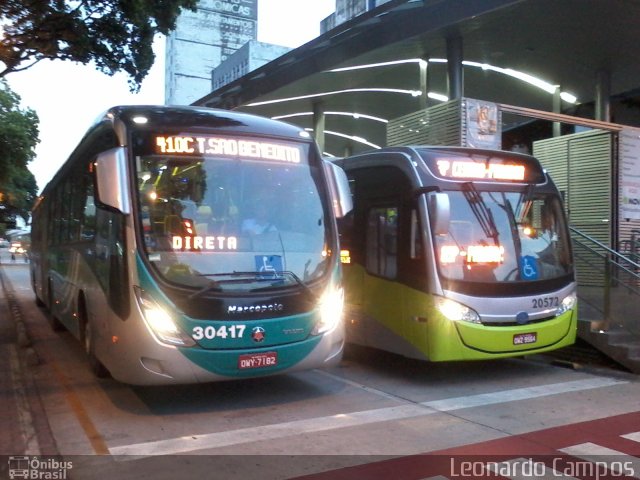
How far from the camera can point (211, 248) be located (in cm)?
672

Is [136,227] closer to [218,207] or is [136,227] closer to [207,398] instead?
[218,207]

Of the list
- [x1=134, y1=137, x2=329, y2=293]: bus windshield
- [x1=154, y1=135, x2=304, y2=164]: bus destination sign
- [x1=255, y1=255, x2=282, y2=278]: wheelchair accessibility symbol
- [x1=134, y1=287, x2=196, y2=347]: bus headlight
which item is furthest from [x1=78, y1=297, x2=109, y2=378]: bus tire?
[x1=154, y1=135, x2=304, y2=164]: bus destination sign

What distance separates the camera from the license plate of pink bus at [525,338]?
831 centimetres

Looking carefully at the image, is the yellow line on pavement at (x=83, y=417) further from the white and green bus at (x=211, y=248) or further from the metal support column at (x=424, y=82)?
the metal support column at (x=424, y=82)

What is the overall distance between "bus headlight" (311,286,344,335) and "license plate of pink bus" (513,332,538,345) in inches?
98.3

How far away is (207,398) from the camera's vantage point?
7516 mm

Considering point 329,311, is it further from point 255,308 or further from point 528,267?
point 528,267

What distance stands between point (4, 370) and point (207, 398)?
345cm

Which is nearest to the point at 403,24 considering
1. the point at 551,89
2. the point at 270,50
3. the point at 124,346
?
the point at 551,89

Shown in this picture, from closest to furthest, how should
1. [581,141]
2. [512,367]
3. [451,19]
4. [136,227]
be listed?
[136,227] < [512,367] < [581,141] < [451,19]

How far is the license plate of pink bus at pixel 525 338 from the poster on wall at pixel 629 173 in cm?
655

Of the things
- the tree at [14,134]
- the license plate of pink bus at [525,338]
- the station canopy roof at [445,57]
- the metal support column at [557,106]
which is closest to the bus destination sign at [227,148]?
the license plate of pink bus at [525,338]

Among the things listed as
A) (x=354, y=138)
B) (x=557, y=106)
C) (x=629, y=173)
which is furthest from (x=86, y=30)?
(x=354, y=138)

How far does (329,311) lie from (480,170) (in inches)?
124
